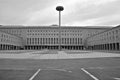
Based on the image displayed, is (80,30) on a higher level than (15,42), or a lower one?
higher

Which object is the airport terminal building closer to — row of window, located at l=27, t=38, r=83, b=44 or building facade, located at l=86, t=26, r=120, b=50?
row of window, located at l=27, t=38, r=83, b=44

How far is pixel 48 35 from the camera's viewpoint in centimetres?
14712

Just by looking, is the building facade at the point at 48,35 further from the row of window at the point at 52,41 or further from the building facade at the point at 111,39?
the building facade at the point at 111,39

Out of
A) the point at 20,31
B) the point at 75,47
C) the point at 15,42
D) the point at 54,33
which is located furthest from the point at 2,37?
Answer: the point at 75,47

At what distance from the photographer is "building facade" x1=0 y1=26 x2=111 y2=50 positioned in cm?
14638

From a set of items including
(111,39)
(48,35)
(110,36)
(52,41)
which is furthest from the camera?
(48,35)

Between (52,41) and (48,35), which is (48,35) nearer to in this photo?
(48,35)

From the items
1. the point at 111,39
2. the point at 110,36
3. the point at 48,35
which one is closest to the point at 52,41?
the point at 48,35

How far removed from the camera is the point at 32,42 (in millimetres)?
146500

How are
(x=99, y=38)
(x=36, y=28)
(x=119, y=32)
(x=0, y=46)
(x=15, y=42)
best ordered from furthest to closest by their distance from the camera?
(x=36, y=28), (x=15, y=42), (x=99, y=38), (x=0, y=46), (x=119, y=32)

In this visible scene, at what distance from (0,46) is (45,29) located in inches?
2318

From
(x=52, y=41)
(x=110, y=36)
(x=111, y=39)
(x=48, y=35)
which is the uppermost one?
(x=48, y=35)

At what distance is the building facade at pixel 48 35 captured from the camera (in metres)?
146

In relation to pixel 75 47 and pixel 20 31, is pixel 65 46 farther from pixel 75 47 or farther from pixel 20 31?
pixel 20 31
